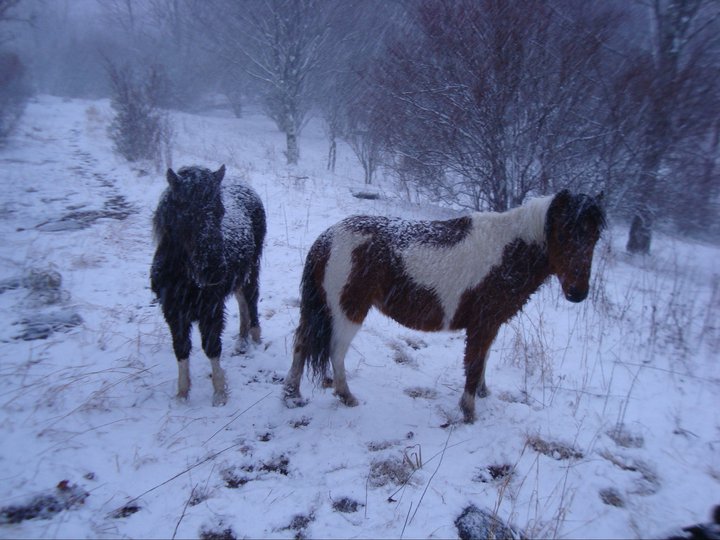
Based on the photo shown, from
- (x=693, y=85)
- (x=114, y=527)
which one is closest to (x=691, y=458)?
(x=114, y=527)

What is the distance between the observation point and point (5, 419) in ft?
8.75

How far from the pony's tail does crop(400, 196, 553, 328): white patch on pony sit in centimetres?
70

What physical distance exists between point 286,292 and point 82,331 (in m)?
2.33

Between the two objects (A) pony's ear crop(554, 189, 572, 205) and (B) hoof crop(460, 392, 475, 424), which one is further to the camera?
(B) hoof crop(460, 392, 475, 424)

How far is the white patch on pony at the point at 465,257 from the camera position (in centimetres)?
288

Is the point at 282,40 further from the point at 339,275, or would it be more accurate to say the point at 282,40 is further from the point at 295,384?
the point at 295,384

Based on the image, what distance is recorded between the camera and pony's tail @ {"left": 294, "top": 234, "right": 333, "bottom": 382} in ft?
10.0

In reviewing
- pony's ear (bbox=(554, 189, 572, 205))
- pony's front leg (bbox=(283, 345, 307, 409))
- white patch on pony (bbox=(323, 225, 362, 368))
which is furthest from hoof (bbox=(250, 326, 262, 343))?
pony's ear (bbox=(554, 189, 572, 205))

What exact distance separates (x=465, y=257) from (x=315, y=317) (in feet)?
4.32

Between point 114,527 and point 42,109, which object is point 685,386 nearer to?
point 114,527

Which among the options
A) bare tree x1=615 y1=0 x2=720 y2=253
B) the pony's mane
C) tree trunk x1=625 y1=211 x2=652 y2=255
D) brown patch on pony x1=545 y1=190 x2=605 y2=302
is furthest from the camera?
tree trunk x1=625 y1=211 x2=652 y2=255

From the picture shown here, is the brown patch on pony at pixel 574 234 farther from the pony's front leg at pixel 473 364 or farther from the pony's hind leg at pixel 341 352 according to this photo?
the pony's hind leg at pixel 341 352

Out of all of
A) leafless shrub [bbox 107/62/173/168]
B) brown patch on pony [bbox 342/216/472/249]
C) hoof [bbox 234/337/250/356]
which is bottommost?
hoof [bbox 234/337/250/356]

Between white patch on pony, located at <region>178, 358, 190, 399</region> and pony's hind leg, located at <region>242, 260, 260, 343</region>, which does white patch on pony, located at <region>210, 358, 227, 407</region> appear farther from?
pony's hind leg, located at <region>242, 260, 260, 343</region>
